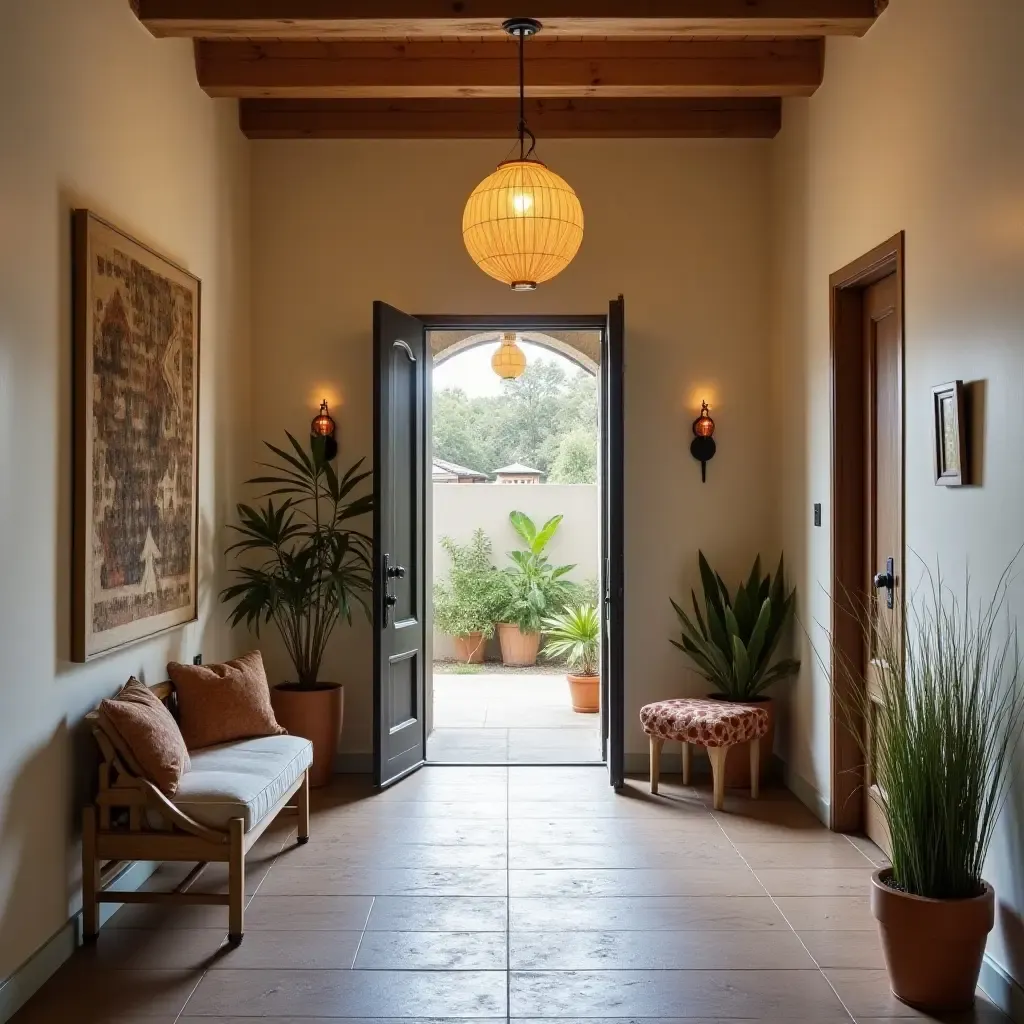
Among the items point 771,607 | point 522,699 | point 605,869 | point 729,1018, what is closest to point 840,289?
point 771,607

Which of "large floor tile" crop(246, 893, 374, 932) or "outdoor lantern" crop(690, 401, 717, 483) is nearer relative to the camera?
"large floor tile" crop(246, 893, 374, 932)

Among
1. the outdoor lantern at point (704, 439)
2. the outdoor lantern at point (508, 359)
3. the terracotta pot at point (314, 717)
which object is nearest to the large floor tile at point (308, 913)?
the terracotta pot at point (314, 717)

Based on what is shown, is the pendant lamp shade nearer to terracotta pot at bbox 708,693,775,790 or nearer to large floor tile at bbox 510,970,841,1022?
terracotta pot at bbox 708,693,775,790

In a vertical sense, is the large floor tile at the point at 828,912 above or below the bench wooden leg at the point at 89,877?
below

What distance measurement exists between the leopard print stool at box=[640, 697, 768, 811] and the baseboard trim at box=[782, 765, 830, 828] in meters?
0.20

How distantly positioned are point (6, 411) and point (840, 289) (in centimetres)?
322

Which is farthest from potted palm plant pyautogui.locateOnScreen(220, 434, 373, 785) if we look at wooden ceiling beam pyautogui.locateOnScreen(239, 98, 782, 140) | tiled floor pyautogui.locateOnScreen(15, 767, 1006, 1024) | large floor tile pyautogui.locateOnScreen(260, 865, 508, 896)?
wooden ceiling beam pyautogui.locateOnScreen(239, 98, 782, 140)

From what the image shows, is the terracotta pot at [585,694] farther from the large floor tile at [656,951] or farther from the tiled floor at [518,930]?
the large floor tile at [656,951]

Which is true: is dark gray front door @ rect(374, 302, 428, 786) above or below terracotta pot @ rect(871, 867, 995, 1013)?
above

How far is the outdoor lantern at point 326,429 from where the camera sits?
530cm

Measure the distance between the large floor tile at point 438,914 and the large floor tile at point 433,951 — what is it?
0.15 ft

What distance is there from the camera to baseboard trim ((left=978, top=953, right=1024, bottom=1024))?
2.71 metres

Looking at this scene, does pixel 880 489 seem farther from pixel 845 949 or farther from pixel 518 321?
pixel 518 321

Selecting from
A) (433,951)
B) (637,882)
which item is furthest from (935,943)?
(433,951)
